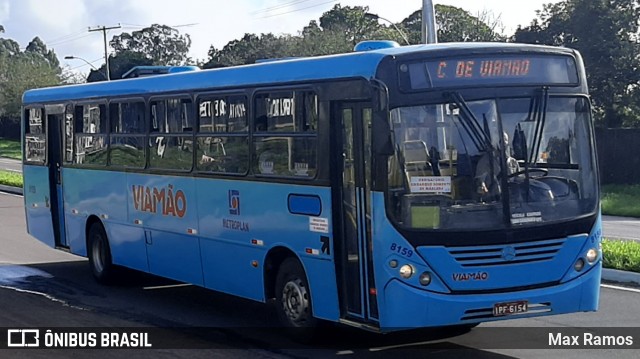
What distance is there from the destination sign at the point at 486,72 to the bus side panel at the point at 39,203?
30.7 ft

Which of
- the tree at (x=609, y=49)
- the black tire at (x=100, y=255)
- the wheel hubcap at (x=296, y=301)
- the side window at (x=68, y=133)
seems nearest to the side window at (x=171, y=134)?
the black tire at (x=100, y=255)

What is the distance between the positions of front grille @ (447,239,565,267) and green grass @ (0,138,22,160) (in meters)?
68.5

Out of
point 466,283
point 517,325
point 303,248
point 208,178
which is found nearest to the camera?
point 466,283

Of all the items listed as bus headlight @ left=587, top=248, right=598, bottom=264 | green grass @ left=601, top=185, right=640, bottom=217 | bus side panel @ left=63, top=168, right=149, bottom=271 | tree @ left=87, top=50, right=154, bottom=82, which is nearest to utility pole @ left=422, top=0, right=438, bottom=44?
bus side panel @ left=63, top=168, right=149, bottom=271

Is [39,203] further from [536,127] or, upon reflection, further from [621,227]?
[621,227]

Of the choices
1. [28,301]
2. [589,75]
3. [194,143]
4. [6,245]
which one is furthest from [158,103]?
[589,75]

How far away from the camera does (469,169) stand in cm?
930

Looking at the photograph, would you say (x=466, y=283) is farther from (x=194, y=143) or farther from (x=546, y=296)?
(x=194, y=143)

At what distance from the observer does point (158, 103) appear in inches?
542

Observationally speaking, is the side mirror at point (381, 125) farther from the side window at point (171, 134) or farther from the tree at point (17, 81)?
the tree at point (17, 81)

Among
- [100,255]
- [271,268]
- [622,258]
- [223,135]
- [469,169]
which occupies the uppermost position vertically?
[223,135]

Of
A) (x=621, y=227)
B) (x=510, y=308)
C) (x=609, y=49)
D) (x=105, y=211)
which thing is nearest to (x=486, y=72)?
(x=510, y=308)

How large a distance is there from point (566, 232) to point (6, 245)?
13.7m

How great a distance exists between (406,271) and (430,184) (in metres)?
0.78
